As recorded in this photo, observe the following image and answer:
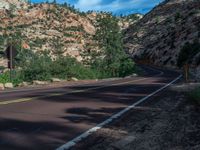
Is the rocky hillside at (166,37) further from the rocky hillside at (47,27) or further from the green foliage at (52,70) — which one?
the green foliage at (52,70)

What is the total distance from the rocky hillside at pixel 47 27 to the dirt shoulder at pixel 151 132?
105668mm

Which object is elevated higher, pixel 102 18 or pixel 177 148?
pixel 102 18

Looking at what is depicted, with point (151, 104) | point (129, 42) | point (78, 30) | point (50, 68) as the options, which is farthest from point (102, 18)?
point (78, 30)

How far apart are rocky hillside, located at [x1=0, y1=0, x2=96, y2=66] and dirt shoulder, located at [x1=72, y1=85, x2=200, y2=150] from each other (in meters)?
106

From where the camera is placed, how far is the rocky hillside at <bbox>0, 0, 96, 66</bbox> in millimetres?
128375

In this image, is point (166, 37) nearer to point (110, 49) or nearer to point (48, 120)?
point (110, 49)

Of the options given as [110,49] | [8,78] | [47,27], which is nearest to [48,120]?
[8,78]

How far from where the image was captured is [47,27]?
14900 centimetres

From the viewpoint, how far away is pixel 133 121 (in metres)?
11.6

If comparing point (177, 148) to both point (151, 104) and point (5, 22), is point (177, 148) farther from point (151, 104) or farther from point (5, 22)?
point (5, 22)

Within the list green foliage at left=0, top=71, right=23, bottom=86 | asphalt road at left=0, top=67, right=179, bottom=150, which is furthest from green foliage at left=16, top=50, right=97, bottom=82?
asphalt road at left=0, top=67, right=179, bottom=150

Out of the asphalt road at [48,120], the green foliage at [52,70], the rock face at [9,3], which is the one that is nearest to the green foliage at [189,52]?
the green foliage at [52,70]

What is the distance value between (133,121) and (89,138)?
8.76 ft

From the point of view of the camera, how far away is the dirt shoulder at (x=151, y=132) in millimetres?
8320
